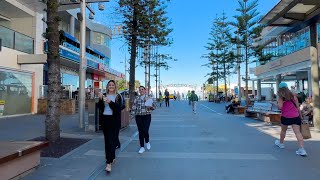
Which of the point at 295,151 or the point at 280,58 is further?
the point at 280,58

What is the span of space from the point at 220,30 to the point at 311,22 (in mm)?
38491

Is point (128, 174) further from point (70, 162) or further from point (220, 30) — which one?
point (220, 30)

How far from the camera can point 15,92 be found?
2123cm

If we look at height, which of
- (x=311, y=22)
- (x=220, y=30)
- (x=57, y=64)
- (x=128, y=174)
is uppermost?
(x=220, y=30)

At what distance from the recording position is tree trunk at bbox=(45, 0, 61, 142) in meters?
9.91

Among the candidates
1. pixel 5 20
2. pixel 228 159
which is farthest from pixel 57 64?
pixel 5 20

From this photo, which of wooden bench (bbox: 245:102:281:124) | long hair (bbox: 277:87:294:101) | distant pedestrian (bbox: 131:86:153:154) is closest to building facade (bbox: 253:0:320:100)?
wooden bench (bbox: 245:102:281:124)

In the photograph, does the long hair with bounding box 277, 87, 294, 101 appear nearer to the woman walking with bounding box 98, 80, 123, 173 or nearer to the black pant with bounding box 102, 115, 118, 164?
the woman walking with bounding box 98, 80, 123, 173

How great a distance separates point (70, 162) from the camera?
784cm

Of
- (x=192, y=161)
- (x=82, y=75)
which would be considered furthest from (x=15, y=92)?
(x=192, y=161)

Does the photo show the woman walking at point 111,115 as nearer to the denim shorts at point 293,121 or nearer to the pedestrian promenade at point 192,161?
the pedestrian promenade at point 192,161

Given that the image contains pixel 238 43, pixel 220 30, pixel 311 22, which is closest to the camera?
pixel 311 22

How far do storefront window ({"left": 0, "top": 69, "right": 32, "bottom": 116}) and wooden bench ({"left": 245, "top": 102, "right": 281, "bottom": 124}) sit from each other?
12.9 metres

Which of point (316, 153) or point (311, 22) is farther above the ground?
point (311, 22)
